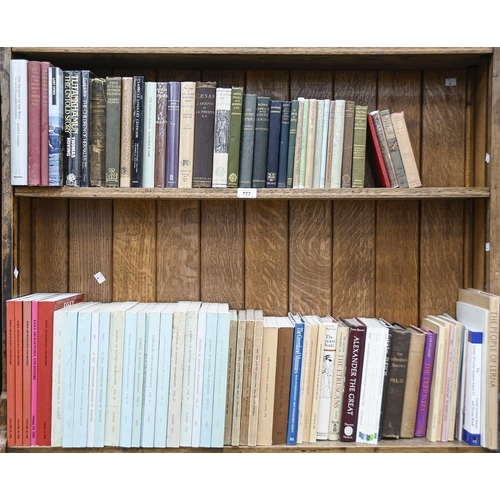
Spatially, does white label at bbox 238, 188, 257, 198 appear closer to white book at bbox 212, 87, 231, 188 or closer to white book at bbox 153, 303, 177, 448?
white book at bbox 212, 87, 231, 188

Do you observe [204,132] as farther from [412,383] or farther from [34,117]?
[412,383]

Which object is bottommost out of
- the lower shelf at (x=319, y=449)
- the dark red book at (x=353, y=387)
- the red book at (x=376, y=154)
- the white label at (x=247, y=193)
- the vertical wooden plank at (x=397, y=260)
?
the lower shelf at (x=319, y=449)

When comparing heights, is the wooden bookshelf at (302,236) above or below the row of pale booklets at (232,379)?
above

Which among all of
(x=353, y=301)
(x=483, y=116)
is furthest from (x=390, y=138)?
(x=353, y=301)

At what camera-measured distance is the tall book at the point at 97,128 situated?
4.33ft

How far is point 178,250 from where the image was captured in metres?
1.52

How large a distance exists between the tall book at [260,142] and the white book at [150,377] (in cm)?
48

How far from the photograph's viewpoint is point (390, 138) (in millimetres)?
1349

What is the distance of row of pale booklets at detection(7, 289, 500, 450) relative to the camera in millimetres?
1275

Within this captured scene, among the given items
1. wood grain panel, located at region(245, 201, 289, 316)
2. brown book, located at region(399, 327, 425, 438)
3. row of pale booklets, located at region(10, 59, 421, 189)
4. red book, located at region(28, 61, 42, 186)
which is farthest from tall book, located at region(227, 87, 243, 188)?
brown book, located at region(399, 327, 425, 438)

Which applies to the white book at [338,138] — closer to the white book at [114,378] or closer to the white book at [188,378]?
the white book at [188,378]

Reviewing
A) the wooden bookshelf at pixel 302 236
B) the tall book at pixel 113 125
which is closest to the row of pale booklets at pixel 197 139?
the tall book at pixel 113 125

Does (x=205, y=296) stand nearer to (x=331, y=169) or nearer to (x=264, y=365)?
(x=264, y=365)

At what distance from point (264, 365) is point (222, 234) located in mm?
456
